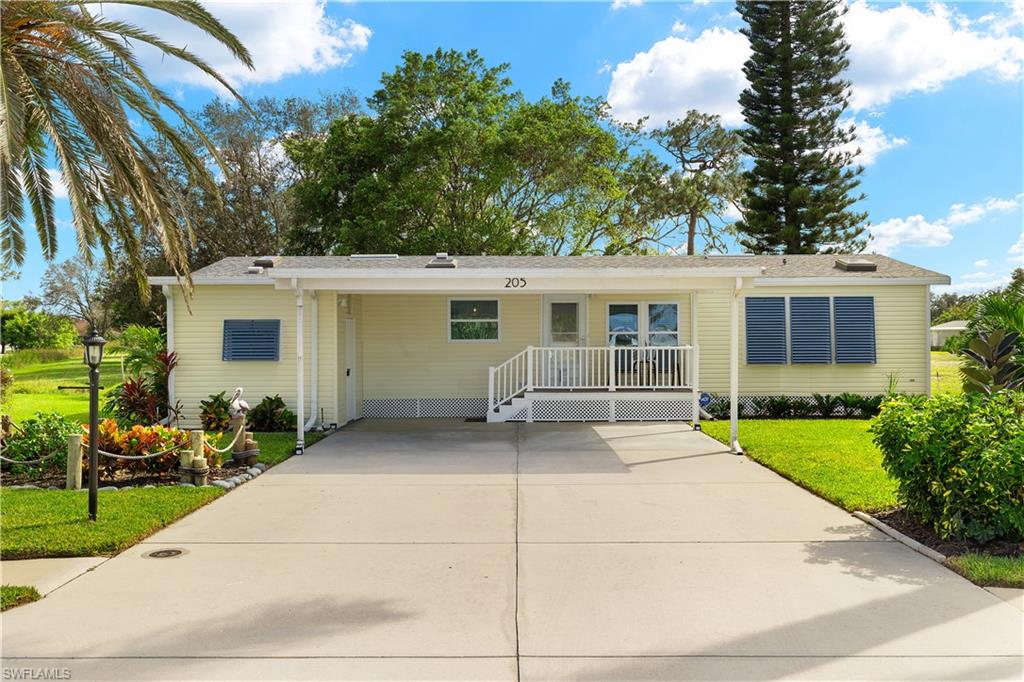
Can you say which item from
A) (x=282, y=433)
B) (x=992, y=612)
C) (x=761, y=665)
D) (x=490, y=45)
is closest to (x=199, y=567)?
(x=761, y=665)

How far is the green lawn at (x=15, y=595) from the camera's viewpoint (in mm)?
4316

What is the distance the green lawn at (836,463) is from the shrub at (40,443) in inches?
353

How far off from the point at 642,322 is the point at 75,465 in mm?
10424

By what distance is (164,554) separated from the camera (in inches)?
212

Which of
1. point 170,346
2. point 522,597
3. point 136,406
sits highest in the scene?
point 170,346

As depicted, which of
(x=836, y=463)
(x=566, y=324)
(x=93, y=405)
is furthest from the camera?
(x=566, y=324)

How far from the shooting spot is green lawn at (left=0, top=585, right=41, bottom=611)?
4.32 metres

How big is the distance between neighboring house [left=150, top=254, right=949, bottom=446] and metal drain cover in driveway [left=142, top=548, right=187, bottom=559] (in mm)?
7083

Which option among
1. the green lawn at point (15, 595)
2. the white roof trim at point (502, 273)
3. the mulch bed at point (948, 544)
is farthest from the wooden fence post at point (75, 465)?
the mulch bed at point (948, 544)

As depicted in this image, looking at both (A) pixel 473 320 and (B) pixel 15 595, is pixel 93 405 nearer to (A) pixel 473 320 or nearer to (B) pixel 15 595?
(B) pixel 15 595

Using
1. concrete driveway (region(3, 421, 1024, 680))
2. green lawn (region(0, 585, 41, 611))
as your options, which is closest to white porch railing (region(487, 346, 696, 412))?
concrete driveway (region(3, 421, 1024, 680))

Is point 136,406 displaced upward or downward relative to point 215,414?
upward

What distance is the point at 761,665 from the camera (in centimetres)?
350

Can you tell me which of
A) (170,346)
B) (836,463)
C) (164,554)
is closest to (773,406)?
(836,463)
